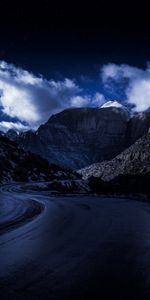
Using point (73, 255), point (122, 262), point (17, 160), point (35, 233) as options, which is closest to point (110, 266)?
point (122, 262)

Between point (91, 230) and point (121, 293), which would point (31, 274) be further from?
point (91, 230)

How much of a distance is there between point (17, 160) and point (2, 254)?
4812 inches

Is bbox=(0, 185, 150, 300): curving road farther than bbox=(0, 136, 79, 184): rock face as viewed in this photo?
No

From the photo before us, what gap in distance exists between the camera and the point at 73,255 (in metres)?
6.67

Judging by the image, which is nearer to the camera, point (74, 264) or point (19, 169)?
point (74, 264)

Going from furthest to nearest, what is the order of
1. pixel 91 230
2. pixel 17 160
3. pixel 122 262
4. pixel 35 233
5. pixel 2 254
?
pixel 17 160 < pixel 91 230 < pixel 35 233 < pixel 2 254 < pixel 122 262

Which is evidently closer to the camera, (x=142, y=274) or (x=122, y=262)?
(x=142, y=274)

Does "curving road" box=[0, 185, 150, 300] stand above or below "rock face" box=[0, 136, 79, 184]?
below

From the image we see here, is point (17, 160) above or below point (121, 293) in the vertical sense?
above

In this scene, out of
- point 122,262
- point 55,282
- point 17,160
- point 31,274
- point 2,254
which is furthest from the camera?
point 17,160

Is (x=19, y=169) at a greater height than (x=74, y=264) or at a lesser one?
greater

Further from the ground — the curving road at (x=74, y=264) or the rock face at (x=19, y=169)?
the rock face at (x=19, y=169)

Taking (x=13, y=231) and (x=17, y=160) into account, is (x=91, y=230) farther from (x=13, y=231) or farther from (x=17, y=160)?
(x=17, y=160)

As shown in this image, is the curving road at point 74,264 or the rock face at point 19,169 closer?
the curving road at point 74,264
